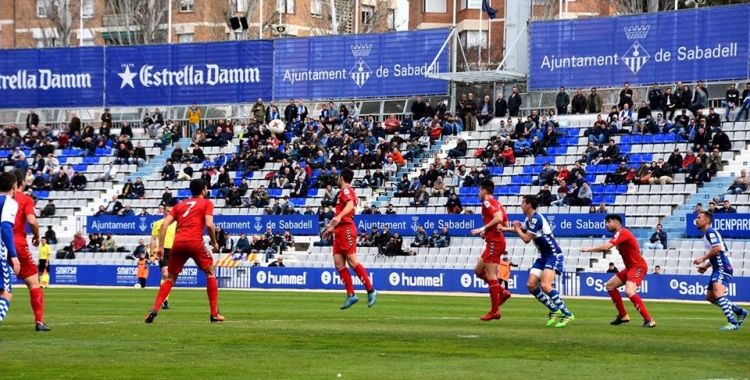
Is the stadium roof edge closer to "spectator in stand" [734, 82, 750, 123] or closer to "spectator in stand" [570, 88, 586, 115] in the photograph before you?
"spectator in stand" [570, 88, 586, 115]

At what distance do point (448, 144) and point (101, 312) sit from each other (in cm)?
2756

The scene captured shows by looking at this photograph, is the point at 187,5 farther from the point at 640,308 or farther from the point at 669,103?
the point at 640,308

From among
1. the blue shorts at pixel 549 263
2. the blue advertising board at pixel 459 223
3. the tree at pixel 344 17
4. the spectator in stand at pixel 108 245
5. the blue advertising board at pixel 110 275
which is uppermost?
the tree at pixel 344 17

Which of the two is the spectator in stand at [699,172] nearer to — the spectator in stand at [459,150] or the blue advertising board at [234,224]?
the spectator in stand at [459,150]

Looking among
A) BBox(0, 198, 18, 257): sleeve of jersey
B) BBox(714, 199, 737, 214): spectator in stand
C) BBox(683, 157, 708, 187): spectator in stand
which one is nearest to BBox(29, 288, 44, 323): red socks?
BBox(0, 198, 18, 257): sleeve of jersey

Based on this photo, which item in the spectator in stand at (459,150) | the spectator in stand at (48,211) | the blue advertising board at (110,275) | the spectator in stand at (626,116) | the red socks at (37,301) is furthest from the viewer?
the spectator in stand at (48,211)

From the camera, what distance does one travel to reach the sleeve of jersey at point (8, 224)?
1666 centimetres

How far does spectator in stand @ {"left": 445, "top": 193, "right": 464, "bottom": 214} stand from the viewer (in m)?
44.0

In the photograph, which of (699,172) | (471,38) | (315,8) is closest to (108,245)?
(699,172)

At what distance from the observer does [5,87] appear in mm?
63531

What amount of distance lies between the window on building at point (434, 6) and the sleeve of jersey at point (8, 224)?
246 ft

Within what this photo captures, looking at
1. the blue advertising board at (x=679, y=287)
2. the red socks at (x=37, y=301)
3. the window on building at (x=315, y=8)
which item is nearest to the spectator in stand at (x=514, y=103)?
the blue advertising board at (x=679, y=287)

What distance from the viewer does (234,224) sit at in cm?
4838

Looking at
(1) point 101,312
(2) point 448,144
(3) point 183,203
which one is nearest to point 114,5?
(2) point 448,144
